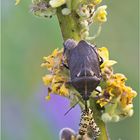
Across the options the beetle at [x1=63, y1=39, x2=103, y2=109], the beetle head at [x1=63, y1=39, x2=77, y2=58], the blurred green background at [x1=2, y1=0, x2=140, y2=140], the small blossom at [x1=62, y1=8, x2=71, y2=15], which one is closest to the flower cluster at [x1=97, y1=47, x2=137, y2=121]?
the beetle at [x1=63, y1=39, x2=103, y2=109]

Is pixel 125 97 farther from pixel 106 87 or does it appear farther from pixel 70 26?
pixel 70 26

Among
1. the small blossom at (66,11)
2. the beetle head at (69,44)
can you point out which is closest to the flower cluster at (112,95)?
the beetle head at (69,44)

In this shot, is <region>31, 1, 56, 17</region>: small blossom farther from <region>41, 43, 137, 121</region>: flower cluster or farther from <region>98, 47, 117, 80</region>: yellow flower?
<region>98, 47, 117, 80</region>: yellow flower

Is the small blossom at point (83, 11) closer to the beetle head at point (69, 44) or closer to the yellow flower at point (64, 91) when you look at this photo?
the beetle head at point (69, 44)

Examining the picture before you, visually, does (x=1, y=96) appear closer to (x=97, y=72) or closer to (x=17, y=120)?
(x=17, y=120)

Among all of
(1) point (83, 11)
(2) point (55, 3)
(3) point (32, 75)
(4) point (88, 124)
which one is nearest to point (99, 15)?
(1) point (83, 11)

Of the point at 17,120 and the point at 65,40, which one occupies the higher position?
the point at 65,40

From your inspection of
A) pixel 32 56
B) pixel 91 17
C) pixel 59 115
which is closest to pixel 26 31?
pixel 32 56
